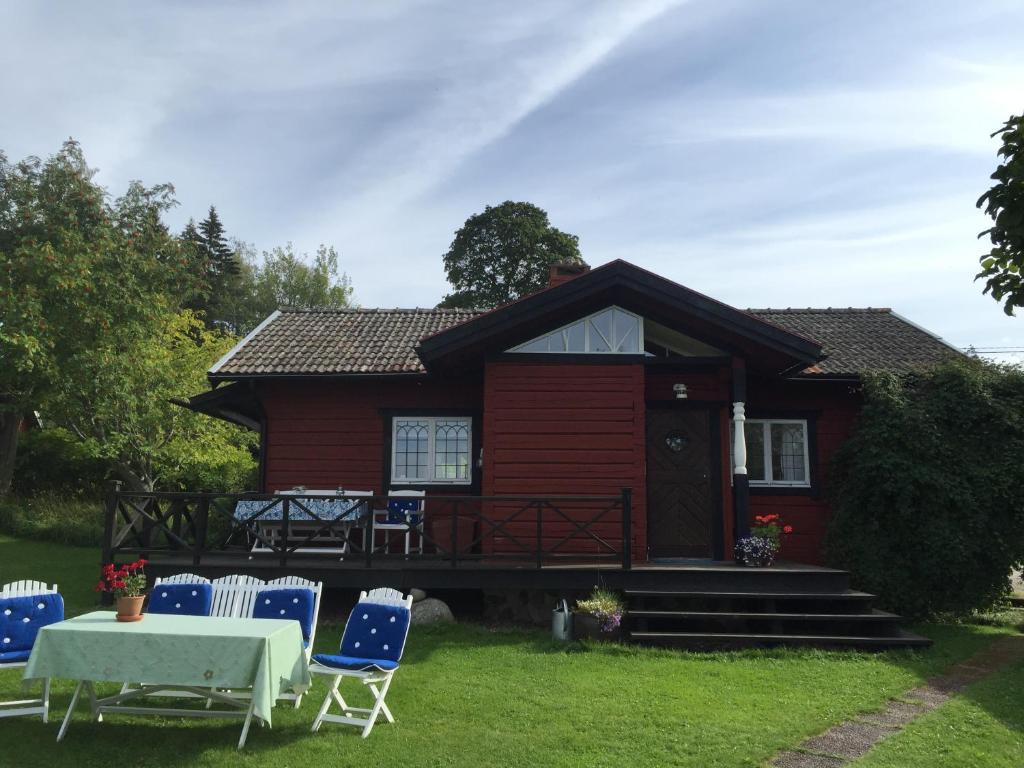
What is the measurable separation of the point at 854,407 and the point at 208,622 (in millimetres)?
9842

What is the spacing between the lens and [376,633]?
632 cm

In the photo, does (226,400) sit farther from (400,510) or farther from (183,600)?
(183,600)

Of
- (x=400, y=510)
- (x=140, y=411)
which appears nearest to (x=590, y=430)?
(x=400, y=510)

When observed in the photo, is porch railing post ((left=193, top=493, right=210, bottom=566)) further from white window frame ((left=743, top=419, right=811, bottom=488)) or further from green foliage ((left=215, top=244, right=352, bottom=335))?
green foliage ((left=215, top=244, right=352, bottom=335))

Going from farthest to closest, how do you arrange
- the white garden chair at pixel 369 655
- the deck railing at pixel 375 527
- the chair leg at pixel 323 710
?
the deck railing at pixel 375 527, the white garden chair at pixel 369 655, the chair leg at pixel 323 710

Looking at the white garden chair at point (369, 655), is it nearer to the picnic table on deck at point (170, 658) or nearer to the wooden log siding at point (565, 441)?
the picnic table on deck at point (170, 658)

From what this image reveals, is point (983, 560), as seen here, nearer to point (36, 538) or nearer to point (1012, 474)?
point (1012, 474)

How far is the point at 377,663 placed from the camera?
19.7ft

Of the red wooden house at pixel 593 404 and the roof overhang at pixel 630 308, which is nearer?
the roof overhang at pixel 630 308

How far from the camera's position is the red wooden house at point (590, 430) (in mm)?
9602

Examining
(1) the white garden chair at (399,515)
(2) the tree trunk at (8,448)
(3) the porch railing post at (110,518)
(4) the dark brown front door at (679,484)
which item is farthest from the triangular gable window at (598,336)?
(2) the tree trunk at (8,448)

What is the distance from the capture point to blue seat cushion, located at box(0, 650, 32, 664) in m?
6.07

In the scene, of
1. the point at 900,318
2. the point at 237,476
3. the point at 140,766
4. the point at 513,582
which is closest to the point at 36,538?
the point at 237,476

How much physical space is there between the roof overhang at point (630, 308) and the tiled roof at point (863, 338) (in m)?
1.66
